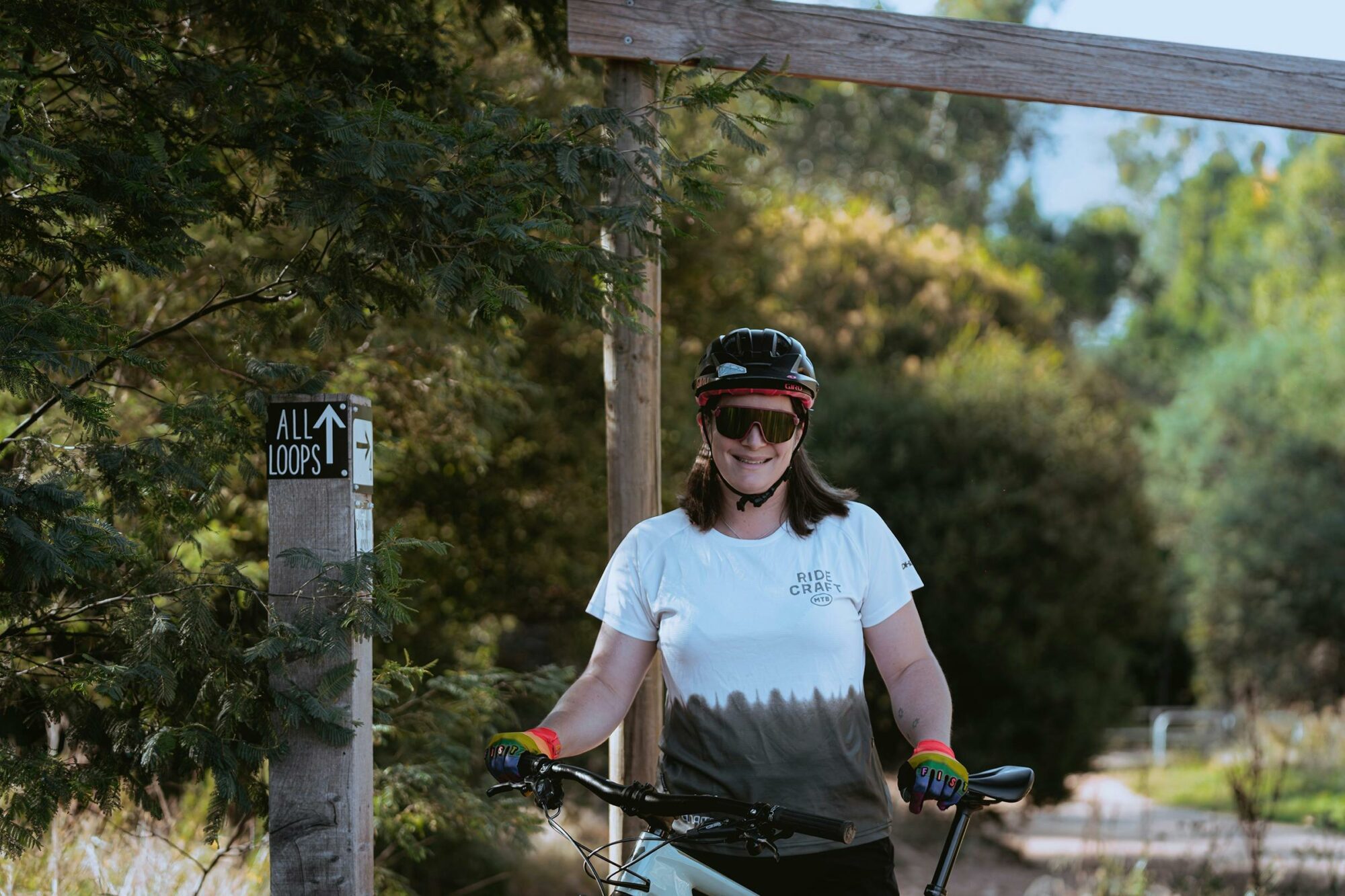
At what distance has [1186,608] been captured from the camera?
79.7 feet

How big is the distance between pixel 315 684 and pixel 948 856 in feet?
5.37

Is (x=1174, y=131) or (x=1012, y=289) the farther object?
(x=1174, y=131)

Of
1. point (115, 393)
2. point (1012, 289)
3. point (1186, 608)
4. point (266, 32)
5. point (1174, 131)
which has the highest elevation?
point (1174, 131)

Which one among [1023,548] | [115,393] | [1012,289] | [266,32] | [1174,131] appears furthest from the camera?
[1174,131]

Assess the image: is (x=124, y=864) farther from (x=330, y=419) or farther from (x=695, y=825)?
(x=695, y=825)

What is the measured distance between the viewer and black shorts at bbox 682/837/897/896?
2715 millimetres

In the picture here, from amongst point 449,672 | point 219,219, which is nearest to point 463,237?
point 219,219

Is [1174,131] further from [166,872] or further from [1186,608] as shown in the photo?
[166,872]

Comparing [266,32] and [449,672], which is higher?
[266,32]

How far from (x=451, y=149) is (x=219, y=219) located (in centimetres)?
92

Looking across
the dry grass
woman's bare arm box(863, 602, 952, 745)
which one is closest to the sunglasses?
woman's bare arm box(863, 602, 952, 745)

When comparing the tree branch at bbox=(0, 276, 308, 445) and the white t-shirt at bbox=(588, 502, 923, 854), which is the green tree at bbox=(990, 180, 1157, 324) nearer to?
the tree branch at bbox=(0, 276, 308, 445)

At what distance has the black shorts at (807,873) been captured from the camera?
8.91ft

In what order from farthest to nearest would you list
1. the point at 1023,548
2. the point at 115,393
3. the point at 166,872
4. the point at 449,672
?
the point at 1023,548, the point at 449,672, the point at 115,393, the point at 166,872
